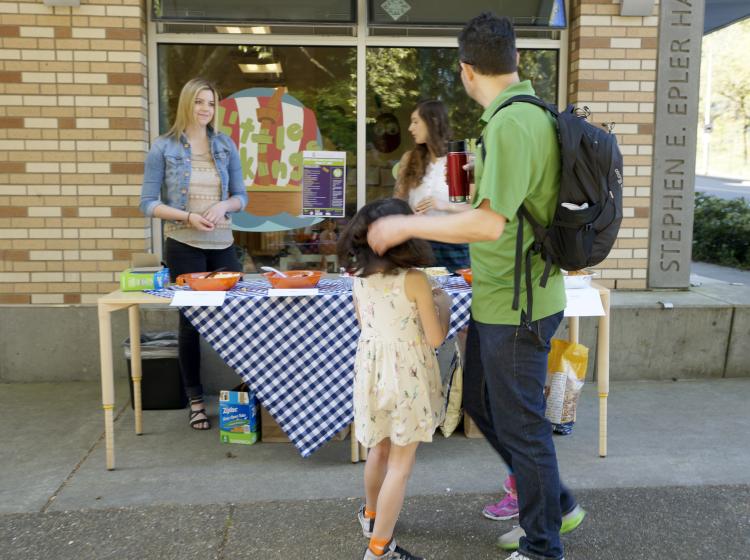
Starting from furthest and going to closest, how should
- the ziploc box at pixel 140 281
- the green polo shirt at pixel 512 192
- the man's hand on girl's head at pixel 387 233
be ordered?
the ziploc box at pixel 140 281 < the man's hand on girl's head at pixel 387 233 < the green polo shirt at pixel 512 192

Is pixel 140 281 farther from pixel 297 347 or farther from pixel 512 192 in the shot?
pixel 512 192

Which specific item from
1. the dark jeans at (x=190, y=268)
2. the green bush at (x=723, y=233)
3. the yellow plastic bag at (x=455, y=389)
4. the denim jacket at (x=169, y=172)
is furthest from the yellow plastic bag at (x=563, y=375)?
the green bush at (x=723, y=233)

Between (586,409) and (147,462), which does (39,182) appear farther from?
(586,409)

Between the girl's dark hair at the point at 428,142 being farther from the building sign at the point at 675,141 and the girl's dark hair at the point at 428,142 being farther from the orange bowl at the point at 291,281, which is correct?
the building sign at the point at 675,141

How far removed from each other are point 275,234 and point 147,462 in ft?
7.35

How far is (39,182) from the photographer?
5.53 meters

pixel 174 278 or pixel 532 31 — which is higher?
pixel 532 31

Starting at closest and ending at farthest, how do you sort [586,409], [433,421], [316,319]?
[433,421]
[316,319]
[586,409]

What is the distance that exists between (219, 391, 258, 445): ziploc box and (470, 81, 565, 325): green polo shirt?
195 centimetres

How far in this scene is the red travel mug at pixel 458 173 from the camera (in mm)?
3324

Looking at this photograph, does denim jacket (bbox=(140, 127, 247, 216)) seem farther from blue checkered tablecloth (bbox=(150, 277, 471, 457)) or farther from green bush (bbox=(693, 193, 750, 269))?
green bush (bbox=(693, 193, 750, 269))

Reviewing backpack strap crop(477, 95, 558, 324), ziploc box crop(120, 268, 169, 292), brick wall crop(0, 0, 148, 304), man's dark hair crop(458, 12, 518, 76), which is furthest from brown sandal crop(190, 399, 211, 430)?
man's dark hair crop(458, 12, 518, 76)

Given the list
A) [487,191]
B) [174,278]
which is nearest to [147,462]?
[174,278]

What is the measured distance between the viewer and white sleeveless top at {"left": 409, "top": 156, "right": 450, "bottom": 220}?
473 cm
